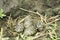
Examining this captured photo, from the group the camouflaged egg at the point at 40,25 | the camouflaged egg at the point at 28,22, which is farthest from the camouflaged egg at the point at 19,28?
the camouflaged egg at the point at 40,25

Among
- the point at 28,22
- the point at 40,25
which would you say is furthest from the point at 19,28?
the point at 40,25

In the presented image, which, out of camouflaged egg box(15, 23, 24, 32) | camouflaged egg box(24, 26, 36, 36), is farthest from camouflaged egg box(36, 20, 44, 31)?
camouflaged egg box(15, 23, 24, 32)

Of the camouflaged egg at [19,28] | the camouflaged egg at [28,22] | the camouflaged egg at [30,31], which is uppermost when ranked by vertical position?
the camouflaged egg at [28,22]

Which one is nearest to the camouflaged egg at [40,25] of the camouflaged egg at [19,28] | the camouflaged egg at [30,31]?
the camouflaged egg at [30,31]

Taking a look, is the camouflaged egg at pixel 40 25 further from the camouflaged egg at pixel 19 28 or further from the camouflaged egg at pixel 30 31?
the camouflaged egg at pixel 19 28

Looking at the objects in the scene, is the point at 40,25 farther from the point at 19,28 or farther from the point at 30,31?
the point at 19,28

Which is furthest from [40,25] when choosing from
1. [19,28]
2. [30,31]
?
[19,28]

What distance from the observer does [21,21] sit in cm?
244

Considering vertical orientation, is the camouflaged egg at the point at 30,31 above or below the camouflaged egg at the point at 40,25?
below

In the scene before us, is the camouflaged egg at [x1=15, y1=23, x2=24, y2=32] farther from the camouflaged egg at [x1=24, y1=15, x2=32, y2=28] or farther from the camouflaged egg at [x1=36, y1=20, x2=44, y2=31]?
the camouflaged egg at [x1=36, y1=20, x2=44, y2=31]

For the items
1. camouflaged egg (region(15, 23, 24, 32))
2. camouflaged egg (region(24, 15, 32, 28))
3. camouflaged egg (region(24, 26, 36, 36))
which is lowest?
camouflaged egg (region(24, 26, 36, 36))

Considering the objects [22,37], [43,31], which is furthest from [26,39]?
[43,31]

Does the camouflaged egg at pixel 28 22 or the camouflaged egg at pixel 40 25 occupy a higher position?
the camouflaged egg at pixel 28 22

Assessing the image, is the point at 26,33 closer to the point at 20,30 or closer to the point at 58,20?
the point at 20,30
